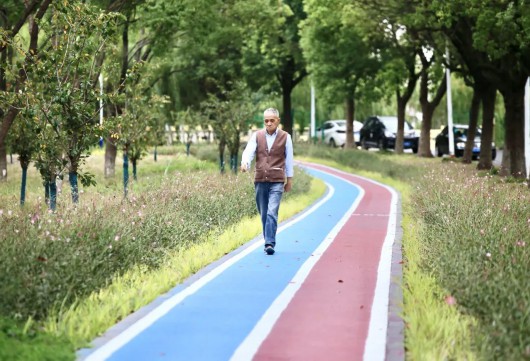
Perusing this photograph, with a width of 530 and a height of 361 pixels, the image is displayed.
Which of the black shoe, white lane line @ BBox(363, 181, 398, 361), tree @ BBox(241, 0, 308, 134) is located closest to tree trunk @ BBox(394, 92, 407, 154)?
tree @ BBox(241, 0, 308, 134)

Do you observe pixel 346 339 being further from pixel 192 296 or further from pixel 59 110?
pixel 59 110

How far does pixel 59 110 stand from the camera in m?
13.2

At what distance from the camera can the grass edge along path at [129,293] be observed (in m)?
7.15

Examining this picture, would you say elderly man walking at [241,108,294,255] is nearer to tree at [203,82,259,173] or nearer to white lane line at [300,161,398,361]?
white lane line at [300,161,398,361]

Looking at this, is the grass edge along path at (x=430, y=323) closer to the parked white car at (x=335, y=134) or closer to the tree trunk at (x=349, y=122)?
the tree trunk at (x=349, y=122)

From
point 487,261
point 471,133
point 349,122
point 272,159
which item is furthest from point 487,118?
point 487,261

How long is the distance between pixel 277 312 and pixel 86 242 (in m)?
2.40

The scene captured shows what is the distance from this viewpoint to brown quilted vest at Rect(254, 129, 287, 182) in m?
12.2

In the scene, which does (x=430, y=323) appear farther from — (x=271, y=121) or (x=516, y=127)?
(x=516, y=127)

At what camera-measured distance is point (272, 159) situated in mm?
12188

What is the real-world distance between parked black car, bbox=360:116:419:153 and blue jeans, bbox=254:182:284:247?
37013 millimetres

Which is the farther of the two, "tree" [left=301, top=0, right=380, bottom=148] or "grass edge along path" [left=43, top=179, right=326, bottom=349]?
"tree" [left=301, top=0, right=380, bottom=148]

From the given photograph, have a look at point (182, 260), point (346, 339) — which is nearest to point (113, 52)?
point (182, 260)

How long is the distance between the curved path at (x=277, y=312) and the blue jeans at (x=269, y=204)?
0.31m
